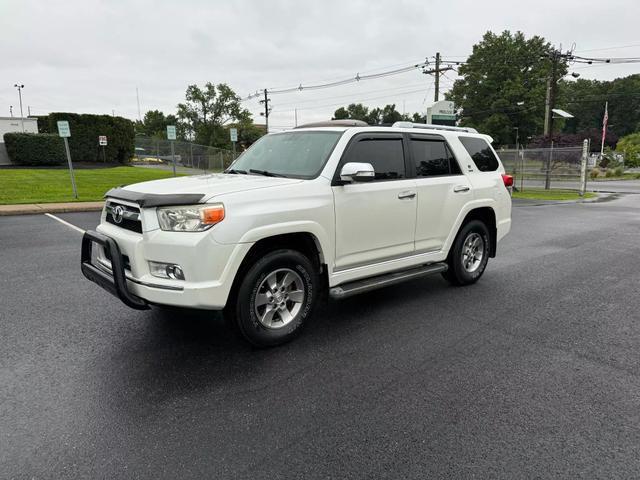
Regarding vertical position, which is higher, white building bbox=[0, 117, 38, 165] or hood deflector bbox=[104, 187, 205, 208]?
white building bbox=[0, 117, 38, 165]

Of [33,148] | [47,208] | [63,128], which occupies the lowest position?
[47,208]

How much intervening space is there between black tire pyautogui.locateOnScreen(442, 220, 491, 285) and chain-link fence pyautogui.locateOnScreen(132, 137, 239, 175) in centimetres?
2887

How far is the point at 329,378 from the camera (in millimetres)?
3387

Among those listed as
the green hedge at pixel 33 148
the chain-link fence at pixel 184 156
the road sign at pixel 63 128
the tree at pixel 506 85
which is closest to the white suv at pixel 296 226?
the road sign at pixel 63 128

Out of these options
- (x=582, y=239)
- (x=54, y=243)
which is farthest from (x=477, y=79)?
(x=54, y=243)

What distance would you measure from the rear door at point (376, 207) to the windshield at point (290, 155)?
0.77ft

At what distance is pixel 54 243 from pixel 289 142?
5.92 metres

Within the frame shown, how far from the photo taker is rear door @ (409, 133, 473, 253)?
495 cm

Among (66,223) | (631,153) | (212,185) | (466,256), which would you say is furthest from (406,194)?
(631,153)

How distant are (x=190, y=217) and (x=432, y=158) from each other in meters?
3.02

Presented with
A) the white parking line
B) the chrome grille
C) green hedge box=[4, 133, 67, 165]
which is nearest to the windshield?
the chrome grille

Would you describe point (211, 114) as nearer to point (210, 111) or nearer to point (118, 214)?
point (210, 111)

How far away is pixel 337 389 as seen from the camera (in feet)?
10.6

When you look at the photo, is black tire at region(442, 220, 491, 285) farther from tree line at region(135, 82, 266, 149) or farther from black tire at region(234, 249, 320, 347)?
tree line at region(135, 82, 266, 149)
